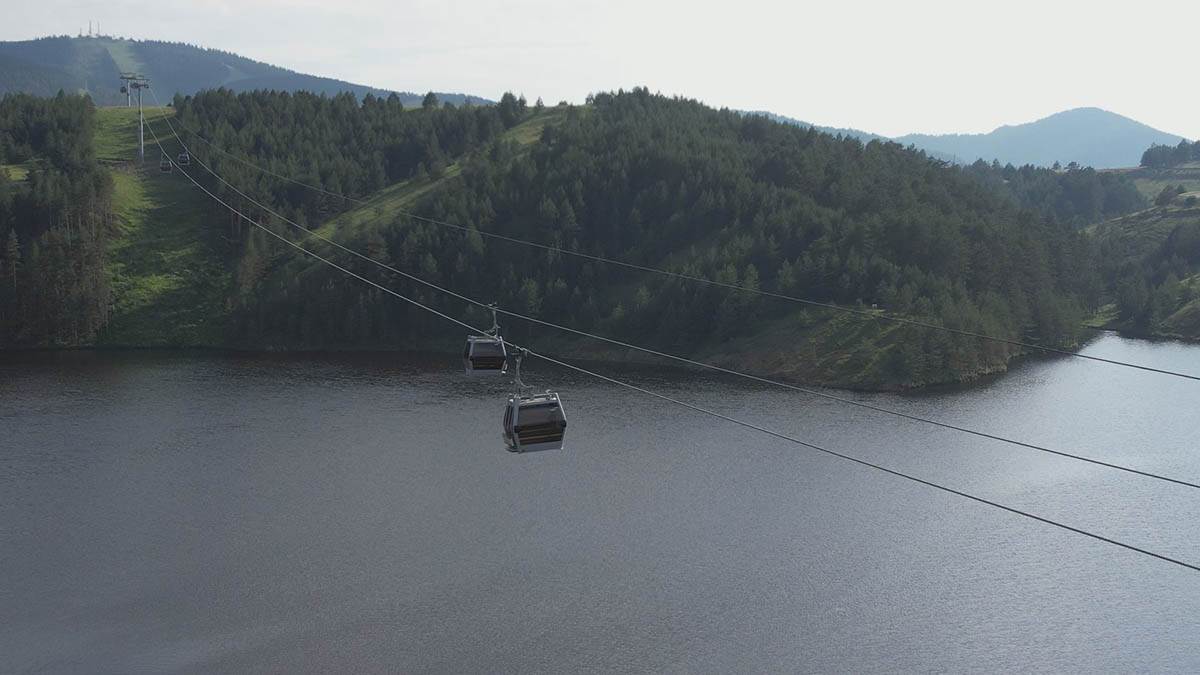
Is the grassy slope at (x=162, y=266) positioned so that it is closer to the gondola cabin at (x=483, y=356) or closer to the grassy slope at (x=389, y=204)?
the grassy slope at (x=389, y=204)

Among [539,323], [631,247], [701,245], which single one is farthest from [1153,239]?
[539,323]

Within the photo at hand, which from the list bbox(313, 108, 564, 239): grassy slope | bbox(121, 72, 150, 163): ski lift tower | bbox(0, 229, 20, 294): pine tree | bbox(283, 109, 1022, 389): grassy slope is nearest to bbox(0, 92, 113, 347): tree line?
bbox(0, 229, 20, 294): pine tree

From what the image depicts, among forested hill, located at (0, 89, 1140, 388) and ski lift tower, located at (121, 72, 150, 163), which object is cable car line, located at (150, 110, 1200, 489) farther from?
ski lift tower, located at (121, 72, 150, 163)

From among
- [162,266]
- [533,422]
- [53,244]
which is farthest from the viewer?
[162,266]

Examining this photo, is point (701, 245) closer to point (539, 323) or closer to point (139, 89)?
point (539, 323)

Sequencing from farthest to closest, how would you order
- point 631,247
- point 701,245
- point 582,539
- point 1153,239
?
point 1153,239, point 631,247, point 701,245, point 582,539

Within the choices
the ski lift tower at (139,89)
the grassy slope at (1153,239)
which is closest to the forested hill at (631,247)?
the ski lift tower at (139,89)
